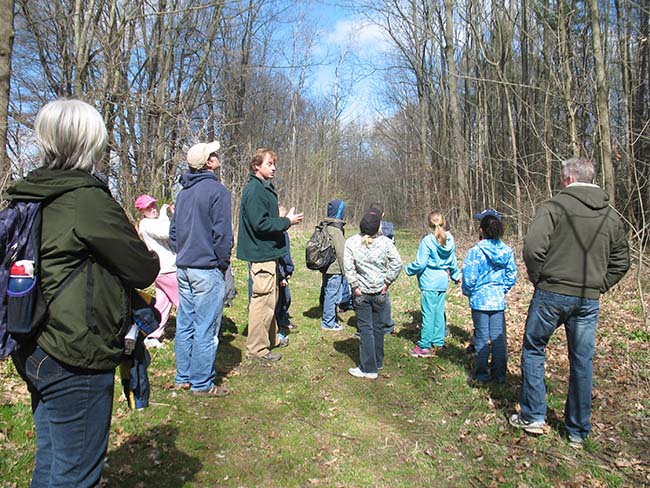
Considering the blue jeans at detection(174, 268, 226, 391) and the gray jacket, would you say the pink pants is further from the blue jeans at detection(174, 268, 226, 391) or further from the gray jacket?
the gray jacket

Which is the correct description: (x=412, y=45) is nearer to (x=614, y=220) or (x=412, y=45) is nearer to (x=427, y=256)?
(x=427, y=256)

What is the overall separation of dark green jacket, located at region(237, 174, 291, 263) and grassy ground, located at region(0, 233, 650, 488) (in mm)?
1442

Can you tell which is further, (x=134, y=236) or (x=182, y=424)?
(x=182, y=424)

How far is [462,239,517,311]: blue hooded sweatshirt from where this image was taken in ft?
17.5

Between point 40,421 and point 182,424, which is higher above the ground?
point 40,421

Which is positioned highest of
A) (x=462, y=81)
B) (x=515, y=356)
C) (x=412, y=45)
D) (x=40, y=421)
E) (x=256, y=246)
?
(x=412, y=45)

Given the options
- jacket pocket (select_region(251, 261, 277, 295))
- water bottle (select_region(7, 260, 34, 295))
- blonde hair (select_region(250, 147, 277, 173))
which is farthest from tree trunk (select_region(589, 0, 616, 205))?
water bottle (select_region(7, 260, 34, 295))

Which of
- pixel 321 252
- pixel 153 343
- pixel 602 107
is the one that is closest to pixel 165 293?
pixel 153 343

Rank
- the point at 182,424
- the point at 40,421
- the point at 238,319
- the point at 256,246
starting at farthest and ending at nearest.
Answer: the point at 238,319, the point at 256,246, the point at 182,424, the point at 40,421

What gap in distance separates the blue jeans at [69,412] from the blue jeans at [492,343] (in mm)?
4213

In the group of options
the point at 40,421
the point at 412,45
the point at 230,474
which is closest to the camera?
the point at 40,421

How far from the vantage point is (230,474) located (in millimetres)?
3717

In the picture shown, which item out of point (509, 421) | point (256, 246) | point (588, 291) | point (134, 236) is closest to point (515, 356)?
point (509, 421)

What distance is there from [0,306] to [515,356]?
6.25 m
